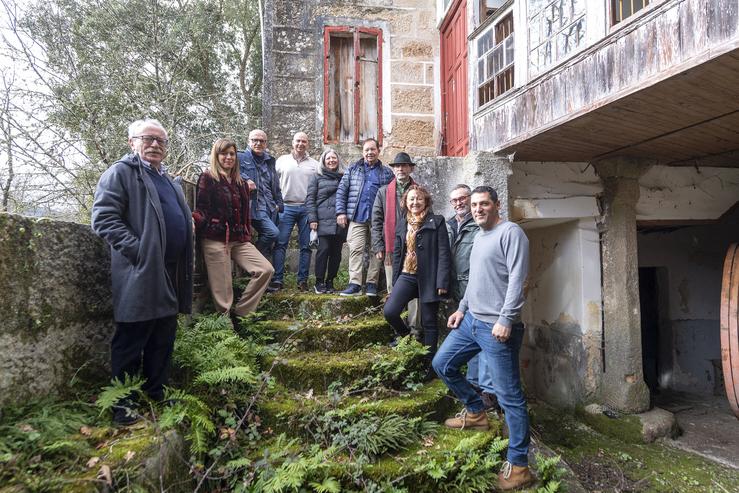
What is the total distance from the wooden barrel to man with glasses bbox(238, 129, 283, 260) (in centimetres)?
515

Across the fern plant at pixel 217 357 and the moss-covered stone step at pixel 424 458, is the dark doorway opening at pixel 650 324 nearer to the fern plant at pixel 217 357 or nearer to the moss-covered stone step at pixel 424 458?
the moss-covered stone step at pixel 424 458

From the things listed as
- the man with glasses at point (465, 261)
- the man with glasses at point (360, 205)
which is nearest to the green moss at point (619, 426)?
the man with glasses at point (465, 261)

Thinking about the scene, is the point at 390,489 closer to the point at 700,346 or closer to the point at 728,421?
the point at 728,421

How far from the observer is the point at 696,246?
7520mm

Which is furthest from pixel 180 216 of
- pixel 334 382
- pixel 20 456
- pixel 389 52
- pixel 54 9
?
pixel 54 9

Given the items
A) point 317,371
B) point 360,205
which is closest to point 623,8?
point 360,205

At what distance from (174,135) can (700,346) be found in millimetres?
9612

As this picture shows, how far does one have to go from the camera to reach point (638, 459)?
15.0ft

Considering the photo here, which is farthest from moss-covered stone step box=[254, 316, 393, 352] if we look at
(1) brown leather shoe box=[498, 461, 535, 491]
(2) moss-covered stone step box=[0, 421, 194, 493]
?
(1) brown leather shoe box=[498, 461, 535, 491]

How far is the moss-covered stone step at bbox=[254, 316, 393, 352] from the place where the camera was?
4367 mm

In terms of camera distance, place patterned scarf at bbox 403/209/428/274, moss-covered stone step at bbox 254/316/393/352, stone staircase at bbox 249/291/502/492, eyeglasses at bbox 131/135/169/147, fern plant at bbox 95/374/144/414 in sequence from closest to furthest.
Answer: fern plant at bbox 95/374/144/414
eyeglasses at bbox 131/135/169/147
stone staircase at bbox 249/291/502/492
patterned scarf at bbox 403/209/428/274
moss-covered stone step at bbox 254/316/393/352

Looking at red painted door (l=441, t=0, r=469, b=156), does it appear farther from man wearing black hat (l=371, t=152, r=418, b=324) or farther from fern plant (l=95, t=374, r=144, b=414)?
fern plant (l=95, t=374, r=144, b=414)

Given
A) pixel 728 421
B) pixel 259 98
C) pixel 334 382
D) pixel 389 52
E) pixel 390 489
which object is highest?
pixel 259 98

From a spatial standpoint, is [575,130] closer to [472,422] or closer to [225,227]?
[472,422]
